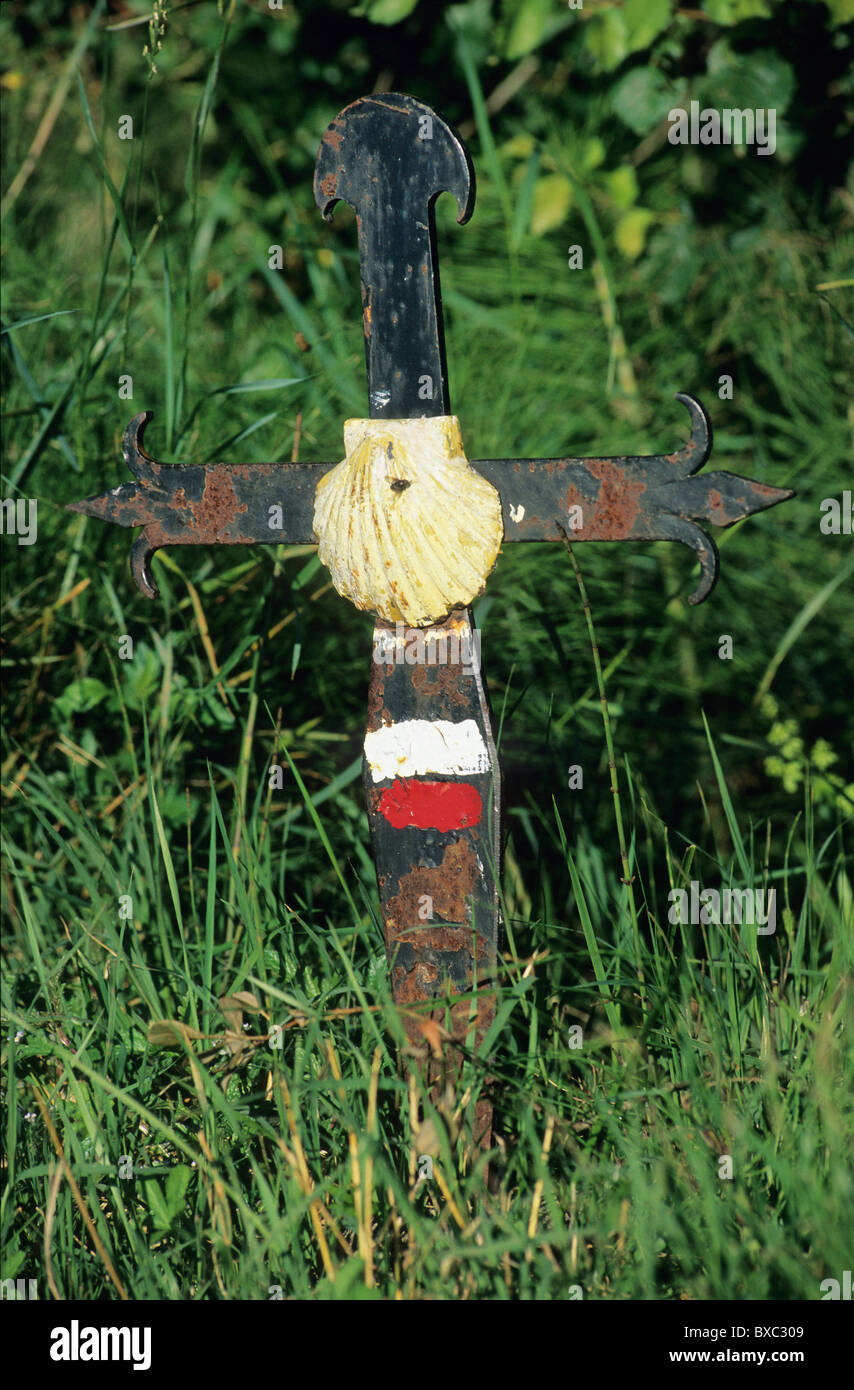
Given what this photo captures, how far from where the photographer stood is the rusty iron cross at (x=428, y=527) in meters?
1.35

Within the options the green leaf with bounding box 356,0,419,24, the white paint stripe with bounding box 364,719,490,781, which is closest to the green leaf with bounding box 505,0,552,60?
the green leaf with bounding box 356,0,419,24

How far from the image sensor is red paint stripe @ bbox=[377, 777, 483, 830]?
4.61 feet

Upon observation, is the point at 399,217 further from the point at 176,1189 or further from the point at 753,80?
the point at 753,80

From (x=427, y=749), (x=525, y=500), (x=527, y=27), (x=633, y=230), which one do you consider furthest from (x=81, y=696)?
(x=633, y=230)

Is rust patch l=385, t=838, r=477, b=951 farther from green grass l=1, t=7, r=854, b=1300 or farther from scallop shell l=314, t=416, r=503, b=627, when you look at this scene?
scallop shell l=314, t=416, r=503, b=627

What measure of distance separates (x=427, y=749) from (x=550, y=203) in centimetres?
182

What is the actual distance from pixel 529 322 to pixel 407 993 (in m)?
1.90

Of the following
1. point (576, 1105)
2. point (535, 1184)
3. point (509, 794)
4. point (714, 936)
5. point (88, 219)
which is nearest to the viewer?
point (535, 1184)

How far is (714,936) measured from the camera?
1589 millimetres

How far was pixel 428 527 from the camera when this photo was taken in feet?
4.42

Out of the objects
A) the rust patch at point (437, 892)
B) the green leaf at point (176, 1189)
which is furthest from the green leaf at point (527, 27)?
the green leaf at point (176, 1189)

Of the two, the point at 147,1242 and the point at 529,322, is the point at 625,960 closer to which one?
the point at 147,1242

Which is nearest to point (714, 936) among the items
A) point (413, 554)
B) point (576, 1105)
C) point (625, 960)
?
point (625, 960)

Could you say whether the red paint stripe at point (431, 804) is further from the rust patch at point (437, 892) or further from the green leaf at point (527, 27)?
the green leaf at point (527, 27)
